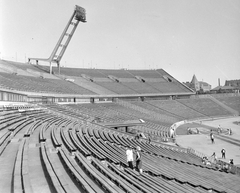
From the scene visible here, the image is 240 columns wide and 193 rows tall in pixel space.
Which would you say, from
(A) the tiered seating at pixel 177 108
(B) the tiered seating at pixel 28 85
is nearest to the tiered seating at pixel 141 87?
(A) the tiered seating at pixel 177 108

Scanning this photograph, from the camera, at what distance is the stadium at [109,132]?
16.4 feet

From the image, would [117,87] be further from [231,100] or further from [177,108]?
[231,100]

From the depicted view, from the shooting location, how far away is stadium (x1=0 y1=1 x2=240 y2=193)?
196 inches

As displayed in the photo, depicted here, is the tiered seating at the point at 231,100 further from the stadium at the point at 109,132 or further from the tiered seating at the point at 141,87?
the tiered seating at the point at 141,87

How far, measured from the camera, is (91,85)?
44688 mm

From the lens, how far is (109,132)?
14.6 m

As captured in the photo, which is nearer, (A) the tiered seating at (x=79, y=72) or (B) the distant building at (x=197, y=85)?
(A) the tiered seating at (x=79, y=72)

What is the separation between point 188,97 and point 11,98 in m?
42.3

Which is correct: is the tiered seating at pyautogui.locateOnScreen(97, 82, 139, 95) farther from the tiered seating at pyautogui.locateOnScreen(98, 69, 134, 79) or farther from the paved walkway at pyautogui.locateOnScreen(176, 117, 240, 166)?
the paved walkway at pyautogui.locateOnScreen(176, 117, 240, 166)

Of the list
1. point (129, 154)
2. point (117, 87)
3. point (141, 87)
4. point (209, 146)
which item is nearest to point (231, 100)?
point (141, 87)

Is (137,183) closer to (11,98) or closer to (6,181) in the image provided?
(6,181)

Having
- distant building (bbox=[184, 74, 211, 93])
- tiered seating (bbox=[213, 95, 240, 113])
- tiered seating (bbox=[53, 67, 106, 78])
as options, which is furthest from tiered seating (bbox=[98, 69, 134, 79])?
distant building (bbox=[184, 74, 211, 93])

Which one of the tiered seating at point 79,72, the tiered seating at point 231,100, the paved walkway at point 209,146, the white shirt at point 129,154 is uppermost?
the tiered seating at point 79,72

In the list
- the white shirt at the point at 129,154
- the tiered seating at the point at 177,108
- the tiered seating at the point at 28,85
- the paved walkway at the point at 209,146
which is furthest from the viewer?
the tiered seating at the point at 177,108
